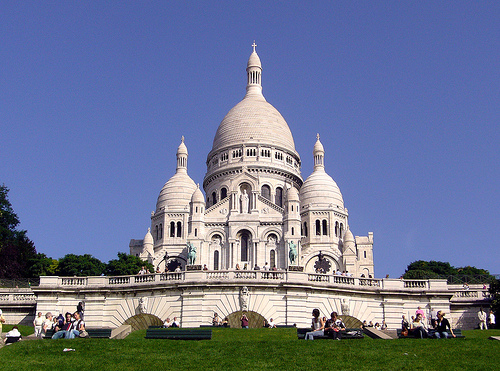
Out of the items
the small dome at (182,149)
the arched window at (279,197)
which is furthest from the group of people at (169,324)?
the small dome at (182,149)

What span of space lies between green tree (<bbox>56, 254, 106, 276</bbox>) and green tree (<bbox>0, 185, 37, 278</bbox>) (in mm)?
2938

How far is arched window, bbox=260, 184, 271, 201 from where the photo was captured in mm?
99581

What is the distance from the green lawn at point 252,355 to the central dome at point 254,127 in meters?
81.2

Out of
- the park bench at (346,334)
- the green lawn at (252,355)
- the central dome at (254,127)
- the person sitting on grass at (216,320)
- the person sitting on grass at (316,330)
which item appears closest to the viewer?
the green lawn at (252,355)

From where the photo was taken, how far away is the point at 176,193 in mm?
102375

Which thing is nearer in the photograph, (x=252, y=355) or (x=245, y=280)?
(x=252, y=355)

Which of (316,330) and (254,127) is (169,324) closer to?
(316,330)

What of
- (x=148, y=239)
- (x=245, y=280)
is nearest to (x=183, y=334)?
(x=245, y=280)

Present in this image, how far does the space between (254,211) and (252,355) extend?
65814 millimetres

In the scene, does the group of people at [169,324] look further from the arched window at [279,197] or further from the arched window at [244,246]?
the arched window at [279,197]

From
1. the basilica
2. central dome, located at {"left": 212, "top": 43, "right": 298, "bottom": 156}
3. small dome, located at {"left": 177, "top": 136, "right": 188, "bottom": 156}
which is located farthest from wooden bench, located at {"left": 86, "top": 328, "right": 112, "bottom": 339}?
small dome, located at {"left": 177, "top": 136, "right": 188, "bottom": 156}

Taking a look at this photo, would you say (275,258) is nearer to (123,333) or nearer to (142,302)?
(142,302)

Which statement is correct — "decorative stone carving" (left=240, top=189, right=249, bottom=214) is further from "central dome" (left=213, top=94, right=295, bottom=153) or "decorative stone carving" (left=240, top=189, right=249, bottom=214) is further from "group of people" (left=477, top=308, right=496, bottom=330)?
"group of people" (left=477, top=308, right=496, bottom=330)

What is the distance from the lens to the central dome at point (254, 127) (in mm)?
106000
